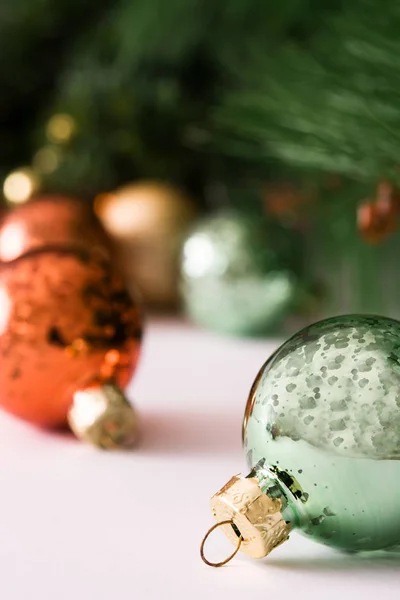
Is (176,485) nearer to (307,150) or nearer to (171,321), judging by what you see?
Result: (307,150)

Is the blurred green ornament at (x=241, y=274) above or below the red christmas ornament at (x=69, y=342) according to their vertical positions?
below

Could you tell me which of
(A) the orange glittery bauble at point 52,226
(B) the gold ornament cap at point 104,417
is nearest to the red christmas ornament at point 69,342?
(B) the gold ornament cap at point 104,417

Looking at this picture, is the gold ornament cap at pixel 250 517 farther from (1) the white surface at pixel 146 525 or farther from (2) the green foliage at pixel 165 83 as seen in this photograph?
(2) the green foliage at pixel 165 83

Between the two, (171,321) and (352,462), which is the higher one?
(352,462)

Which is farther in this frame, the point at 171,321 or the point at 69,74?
the point at 69,74

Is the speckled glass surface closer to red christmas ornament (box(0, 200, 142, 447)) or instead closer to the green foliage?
red christmas ornament (box(0, 200, 142, 447))

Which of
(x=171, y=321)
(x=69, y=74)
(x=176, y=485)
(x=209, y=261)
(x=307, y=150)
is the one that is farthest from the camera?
(x=69, y=74)

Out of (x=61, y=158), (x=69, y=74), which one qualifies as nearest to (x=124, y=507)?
(x=61, y=158)

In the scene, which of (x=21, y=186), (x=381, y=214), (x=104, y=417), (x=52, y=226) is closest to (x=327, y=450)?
(x=104, y=417)
